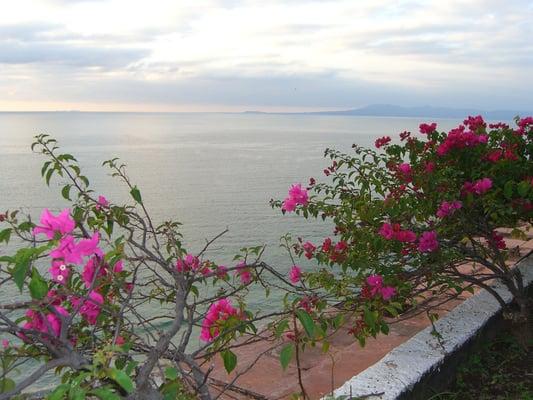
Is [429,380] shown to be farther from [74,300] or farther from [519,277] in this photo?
[74,300]

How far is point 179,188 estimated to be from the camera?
72.9ft

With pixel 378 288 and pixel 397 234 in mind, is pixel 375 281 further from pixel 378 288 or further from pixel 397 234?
pixel 397 234

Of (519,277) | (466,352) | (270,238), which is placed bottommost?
(270,238)

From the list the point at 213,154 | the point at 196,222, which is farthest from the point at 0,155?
the point at 196,222

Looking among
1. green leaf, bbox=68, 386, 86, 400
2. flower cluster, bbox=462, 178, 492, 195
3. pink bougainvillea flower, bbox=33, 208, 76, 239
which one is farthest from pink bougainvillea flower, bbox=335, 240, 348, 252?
green leaf, bbox=68, 386, 86, 400

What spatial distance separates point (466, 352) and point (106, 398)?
264 centimetres

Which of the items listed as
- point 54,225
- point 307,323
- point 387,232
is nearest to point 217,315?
point 307,323

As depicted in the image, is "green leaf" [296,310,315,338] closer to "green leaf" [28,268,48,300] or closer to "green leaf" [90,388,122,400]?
"green leaf" [90,388,122,400]

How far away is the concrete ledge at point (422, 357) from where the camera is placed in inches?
97.7

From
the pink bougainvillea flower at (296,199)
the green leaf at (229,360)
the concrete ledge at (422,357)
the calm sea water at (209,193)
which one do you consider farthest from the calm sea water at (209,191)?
the green leaf at (229,360)

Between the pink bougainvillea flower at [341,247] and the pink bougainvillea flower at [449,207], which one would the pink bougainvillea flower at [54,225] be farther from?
the pink bougainvillea flower at [449,207]

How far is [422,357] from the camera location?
285cm

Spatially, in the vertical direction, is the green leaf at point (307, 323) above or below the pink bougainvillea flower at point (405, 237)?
above

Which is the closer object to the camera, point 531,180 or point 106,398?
point 106,398
